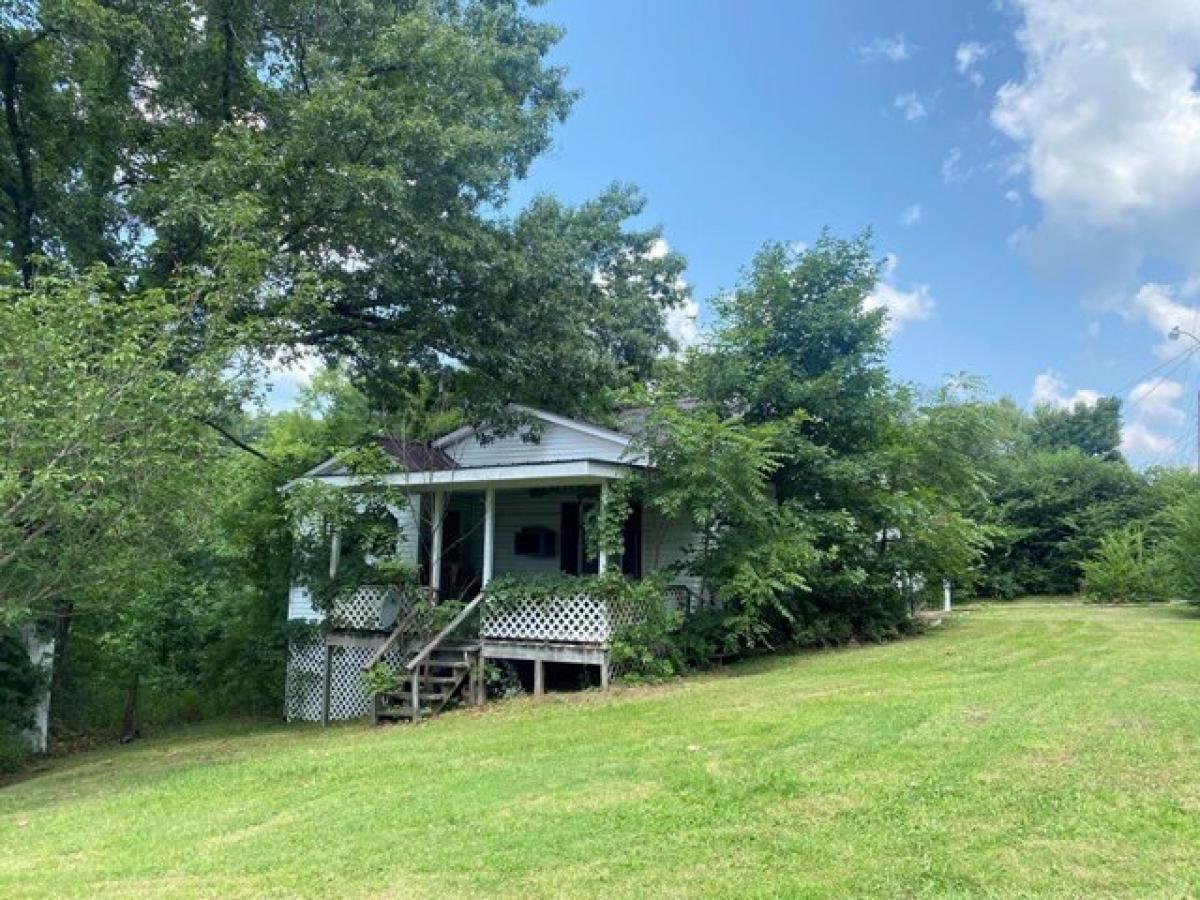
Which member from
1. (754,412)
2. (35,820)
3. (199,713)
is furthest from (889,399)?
(199,713)

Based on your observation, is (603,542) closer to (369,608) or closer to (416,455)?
(416,455)

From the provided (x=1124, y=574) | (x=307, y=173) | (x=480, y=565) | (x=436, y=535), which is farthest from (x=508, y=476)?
(x=1124, y=574)

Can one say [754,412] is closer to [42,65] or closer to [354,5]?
[354,5]

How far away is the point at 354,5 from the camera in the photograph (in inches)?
463

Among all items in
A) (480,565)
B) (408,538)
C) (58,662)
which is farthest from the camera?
(480,565)

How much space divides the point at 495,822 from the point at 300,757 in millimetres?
4044

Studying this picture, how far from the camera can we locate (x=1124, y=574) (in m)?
21.7

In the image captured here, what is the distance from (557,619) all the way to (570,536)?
3.40 meters

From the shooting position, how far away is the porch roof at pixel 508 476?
11188 millimetres

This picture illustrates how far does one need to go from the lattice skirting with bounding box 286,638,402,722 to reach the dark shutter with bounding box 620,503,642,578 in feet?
14.1

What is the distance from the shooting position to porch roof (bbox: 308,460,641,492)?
11.2 metres

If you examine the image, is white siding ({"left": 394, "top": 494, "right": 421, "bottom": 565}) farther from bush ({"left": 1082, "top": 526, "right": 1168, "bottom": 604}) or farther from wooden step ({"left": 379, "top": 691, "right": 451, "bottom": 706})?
bush ({"left": 1082, "top": 526, "right": 1168, "bottom": 604})

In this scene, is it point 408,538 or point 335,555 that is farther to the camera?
point 408,538

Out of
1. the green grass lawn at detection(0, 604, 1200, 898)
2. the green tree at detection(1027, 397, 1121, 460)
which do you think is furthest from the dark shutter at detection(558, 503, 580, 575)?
the green tree at detection(1027, 397, 1121, 460)
